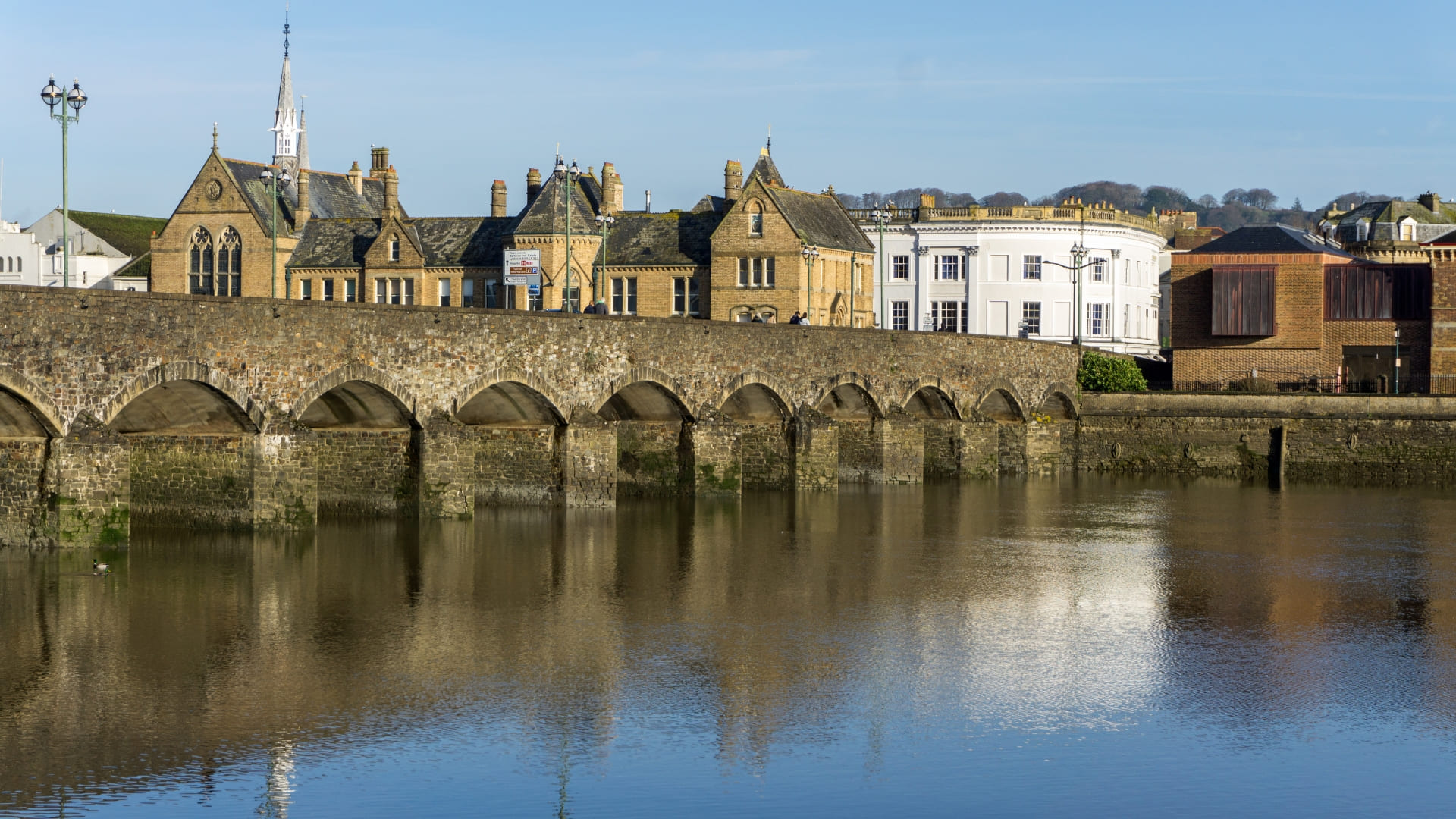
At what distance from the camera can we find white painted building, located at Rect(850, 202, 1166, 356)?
83750 millimetres

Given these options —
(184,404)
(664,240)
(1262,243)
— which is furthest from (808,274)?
(184,404)

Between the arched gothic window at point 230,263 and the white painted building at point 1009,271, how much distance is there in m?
30.6

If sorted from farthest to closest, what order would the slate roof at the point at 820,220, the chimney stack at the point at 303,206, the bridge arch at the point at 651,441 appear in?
1. the chimney stack at the point at 303,206
2. the slate roof at the point at 820,220
3. the bridge arch at the point at 651,441

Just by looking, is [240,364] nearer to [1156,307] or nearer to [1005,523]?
[1005,523]

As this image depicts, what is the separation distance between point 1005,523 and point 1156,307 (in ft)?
178

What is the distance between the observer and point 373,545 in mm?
33688

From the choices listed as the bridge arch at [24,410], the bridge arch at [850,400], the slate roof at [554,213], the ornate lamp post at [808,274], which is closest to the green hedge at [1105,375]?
the ornate lamp post at [808,274]

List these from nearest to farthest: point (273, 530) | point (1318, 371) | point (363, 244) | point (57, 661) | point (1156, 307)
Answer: point (57, 661), point (273, 530), point (1318, 371), point (363, 244), point (1156, 307)

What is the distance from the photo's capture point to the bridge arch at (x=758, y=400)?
152 ft

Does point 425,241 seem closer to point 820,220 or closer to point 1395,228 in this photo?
point 820,220

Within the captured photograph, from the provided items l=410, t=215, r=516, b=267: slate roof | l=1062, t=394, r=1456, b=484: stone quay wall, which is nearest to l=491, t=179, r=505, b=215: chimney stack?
l=410, t=215, r=516, b=267: slate roof

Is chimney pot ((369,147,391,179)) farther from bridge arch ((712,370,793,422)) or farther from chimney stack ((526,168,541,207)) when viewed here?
bridge arch ((712,370,793,422))

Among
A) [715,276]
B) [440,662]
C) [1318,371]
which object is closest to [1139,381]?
[1318,371]

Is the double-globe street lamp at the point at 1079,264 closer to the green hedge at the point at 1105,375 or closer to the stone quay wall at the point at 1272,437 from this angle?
the green hedge at the point at 1105,375
